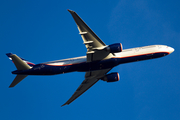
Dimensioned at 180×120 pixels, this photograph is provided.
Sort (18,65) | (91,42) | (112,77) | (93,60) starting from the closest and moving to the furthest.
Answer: (91,42)
(18,65)
(93,60)
(112,77)

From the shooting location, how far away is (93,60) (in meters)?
54.2

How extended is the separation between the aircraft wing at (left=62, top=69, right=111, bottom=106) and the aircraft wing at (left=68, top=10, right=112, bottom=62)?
5.90m

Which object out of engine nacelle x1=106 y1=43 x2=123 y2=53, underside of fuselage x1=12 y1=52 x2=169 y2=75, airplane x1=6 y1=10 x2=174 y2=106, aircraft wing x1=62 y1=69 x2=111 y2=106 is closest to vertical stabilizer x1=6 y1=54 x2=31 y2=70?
airplane x1=6 y1=10 x2=174 y2=106

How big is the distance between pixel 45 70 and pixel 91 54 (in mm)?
10268

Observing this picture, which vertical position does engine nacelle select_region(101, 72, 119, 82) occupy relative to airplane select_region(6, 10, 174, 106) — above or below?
below

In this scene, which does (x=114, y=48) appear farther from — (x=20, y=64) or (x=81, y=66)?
(x=20, y=64)

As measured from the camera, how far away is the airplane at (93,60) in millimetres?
49875

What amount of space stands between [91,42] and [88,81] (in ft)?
49.7

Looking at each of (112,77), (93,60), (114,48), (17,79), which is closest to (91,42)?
(114,48)

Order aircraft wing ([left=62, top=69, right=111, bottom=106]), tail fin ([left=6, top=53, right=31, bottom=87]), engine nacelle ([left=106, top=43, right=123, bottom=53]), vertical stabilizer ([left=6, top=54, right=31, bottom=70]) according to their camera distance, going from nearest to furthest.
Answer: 1. tail fin ([left=6, top=53, right=31, bottom=87])
2. vertical stabilizer ([left=6, top=54, right=31, bottom=70])
3. engine nacelle ([left=106, top=43, right=123, bottom=53])
4. aircraft wing ([left=62, top=69, right=111, bottom=106])

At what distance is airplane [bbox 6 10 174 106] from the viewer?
49.9m

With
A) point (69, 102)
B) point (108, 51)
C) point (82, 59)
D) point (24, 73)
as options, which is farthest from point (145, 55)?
point (24, 73)

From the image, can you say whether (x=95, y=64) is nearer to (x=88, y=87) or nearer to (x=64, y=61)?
(x=64, y=61)

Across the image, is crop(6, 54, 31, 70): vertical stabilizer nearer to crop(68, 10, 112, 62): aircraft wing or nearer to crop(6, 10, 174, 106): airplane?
crop(6, 10, 174, 106): airplane
